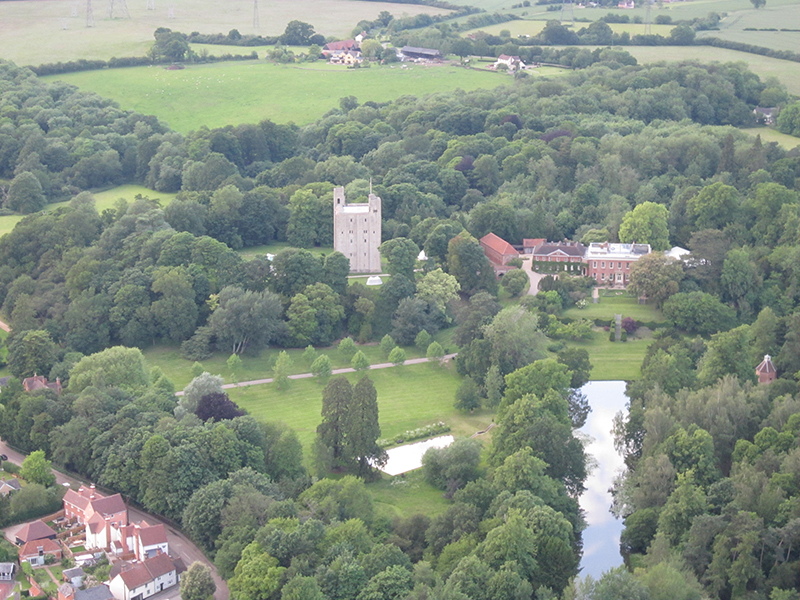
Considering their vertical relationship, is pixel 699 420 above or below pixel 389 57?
below

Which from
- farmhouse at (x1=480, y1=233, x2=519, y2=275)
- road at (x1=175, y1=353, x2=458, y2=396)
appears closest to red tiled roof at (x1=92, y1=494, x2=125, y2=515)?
road at (x1=175, y1=353, x2=458, y2=396)

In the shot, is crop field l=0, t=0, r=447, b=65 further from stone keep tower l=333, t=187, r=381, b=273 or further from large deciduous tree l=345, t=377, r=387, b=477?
large deciduous tree l=345, t=377, r=387, b=477

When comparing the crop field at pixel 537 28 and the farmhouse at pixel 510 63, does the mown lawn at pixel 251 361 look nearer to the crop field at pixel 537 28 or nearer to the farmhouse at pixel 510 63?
the farmhouse at pixel 510 63

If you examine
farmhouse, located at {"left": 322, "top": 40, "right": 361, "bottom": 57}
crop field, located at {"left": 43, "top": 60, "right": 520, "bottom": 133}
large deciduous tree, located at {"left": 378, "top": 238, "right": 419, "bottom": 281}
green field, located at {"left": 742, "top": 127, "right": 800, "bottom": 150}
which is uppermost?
farmhouse, located at {"left": 322, "top": 40, "right": 361, "bottom": 57}

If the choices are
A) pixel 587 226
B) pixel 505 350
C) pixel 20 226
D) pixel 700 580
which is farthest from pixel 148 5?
pixel 700 580

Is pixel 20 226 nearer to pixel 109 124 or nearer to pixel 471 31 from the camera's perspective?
pixel 109 124

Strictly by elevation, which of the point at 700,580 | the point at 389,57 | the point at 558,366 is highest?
the point at 389,57
